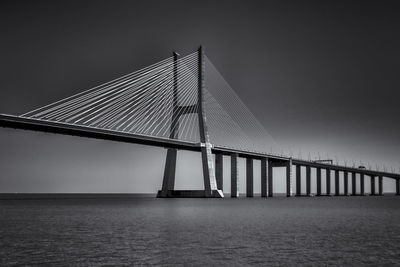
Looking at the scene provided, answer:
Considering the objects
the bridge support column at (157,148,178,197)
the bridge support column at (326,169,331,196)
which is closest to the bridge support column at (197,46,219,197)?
the bridge support column at (157,148,178,197)

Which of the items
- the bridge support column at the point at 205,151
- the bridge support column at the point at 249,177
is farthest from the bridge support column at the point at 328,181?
the bridge support column at the point at 205,151

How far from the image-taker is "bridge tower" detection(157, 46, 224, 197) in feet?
199

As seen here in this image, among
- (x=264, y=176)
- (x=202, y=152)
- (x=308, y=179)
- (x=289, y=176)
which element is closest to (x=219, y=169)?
(x=202, y=152)

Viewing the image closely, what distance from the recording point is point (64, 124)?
43062mm

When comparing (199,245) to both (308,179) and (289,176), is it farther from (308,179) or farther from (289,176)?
(308,179)

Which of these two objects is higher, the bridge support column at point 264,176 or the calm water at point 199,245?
the bridge support column at point 264,176

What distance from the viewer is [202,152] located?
60.5 m

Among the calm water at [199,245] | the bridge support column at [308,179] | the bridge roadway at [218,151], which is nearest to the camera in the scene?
the calm water at [199,245]

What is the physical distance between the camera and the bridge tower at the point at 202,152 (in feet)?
199

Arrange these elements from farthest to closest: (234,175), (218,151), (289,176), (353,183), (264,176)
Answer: (353,183) < (289,176) < (264,176) < (234,175) < (218,151)

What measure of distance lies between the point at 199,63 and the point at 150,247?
48495 mm

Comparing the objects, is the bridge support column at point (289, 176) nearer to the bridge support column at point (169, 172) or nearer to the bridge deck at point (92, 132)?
→ the bridge deck at point (92, 132)

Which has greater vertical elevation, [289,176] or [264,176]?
[289,176]

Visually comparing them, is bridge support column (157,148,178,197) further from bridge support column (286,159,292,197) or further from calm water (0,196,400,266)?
calm water (0,196,400,266)
